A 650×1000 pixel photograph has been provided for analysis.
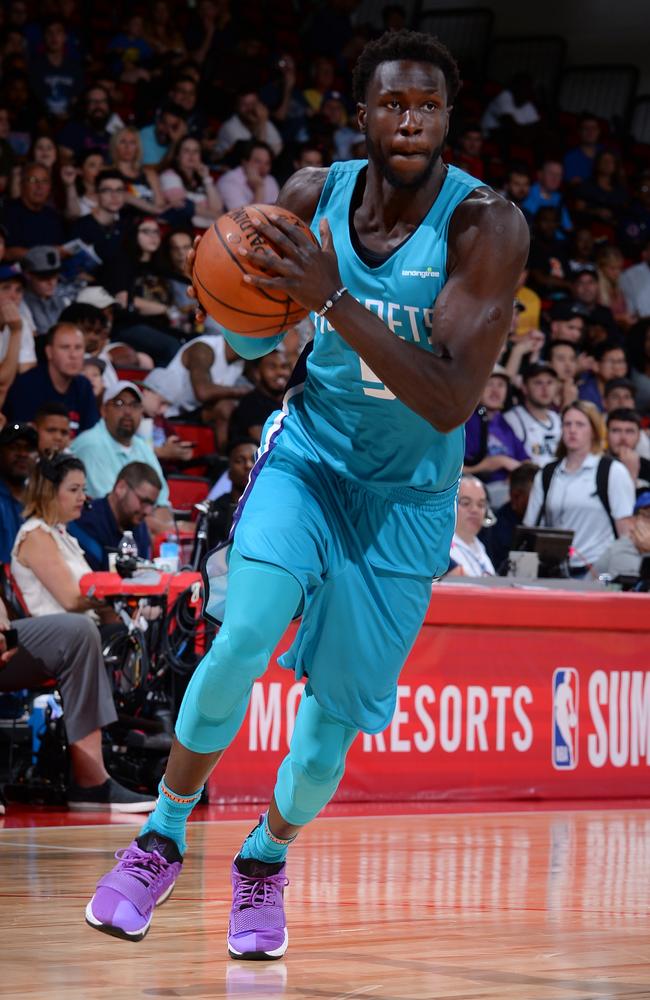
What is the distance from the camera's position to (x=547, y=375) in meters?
10.6

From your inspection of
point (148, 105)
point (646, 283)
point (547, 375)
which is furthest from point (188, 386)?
point (646, 283)

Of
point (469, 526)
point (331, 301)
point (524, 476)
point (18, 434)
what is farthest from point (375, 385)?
point (524, 476)

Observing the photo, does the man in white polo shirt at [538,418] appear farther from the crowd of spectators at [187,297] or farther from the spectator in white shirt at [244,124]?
the spectator in white shirt at [244,124]

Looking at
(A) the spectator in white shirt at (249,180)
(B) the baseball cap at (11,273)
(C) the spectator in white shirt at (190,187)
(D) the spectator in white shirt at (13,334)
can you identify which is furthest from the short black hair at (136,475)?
(A) the spectator in white shirt at (249,180)

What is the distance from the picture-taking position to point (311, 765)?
10.2 ft

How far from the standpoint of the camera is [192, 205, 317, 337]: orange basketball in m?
2.76

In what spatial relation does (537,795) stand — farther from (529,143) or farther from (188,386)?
(529,143)

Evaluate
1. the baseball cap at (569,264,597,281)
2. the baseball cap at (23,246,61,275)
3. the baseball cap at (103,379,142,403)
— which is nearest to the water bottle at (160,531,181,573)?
the baseball cap at (103,379,142,403)

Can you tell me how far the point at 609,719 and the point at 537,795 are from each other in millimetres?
568

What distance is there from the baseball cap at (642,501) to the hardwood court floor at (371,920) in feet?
11.5

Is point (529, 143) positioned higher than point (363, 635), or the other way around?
point (529, 143)

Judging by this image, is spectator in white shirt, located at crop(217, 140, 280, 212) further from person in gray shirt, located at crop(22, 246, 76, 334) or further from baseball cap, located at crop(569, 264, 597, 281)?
baseball cap, located at crop(569, 264, 597, 281)

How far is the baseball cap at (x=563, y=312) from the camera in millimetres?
12461

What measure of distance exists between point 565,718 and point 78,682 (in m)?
2.51
